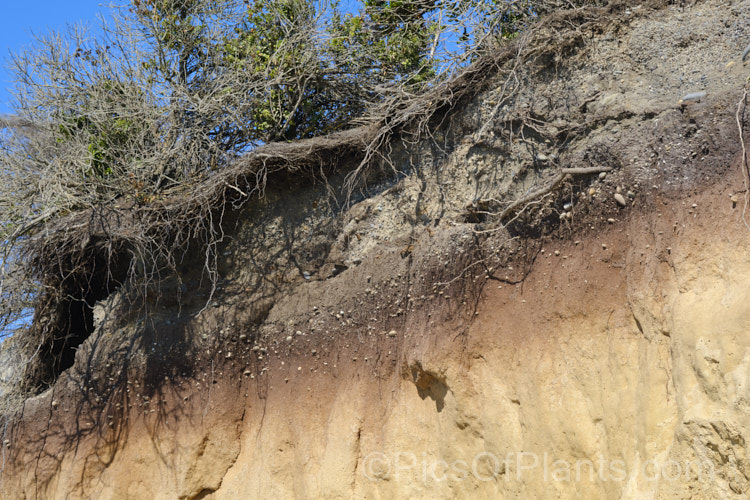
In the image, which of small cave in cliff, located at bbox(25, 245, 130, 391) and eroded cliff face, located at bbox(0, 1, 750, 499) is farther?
small cave in cliff, located at bbox(25, 245, 130, 391)

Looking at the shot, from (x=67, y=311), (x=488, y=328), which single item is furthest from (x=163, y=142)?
(x=488, y=328)

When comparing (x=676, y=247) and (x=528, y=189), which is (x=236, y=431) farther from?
(x=676, y=247)

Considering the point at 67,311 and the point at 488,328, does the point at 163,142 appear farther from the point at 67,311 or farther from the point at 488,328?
the point at 488,328

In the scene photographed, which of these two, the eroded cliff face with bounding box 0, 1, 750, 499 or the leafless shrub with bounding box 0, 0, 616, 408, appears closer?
the eroded cliff face with bounding box 0, 1, 750, 499

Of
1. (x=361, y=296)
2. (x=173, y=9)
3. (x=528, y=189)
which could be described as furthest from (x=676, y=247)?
(x=173, y=9)

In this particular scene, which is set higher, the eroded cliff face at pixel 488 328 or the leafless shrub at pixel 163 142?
the leafless shrub at pixel 163 142

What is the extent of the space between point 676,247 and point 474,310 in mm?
1612

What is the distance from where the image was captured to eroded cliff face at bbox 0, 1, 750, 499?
4738 mm

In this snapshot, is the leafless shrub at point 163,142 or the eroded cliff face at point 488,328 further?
the leafless shrub at point 163,142

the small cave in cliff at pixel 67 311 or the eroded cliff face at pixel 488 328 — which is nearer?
the eroded cliff face at pixel 488 328

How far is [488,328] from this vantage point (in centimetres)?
570

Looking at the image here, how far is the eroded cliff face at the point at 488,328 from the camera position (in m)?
4.74

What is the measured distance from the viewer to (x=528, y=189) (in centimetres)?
591

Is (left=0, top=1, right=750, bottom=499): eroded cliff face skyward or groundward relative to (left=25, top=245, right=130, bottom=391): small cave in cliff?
groundward
